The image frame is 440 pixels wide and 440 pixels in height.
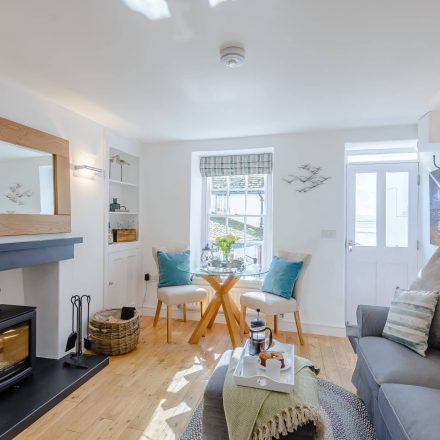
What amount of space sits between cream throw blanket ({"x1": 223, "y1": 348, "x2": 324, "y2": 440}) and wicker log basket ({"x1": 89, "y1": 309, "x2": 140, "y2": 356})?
1.58 m

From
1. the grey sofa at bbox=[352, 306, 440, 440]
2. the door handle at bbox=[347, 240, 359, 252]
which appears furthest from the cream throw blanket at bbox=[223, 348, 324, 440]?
the door handle at bbox=[347, 240, 359, 252]

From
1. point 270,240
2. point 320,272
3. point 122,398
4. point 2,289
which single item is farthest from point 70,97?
point 320,272

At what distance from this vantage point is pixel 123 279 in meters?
3.63

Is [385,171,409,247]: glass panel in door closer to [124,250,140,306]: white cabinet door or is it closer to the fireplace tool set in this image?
[124,250,140,306]: white cabinet door

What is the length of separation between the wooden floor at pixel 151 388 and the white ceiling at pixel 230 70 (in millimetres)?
2312

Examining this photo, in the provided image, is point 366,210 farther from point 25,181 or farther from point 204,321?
point 25,181

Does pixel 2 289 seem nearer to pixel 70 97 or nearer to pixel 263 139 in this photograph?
pixel 70 97

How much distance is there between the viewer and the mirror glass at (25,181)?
218cm

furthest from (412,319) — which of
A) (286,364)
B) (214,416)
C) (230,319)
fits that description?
(230,319)

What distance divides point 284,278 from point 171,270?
1291 mm

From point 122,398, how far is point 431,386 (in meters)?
1.97

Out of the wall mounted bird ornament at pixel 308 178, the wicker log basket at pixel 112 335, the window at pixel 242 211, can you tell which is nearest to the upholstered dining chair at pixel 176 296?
the wicker log basket at pixel 112 335

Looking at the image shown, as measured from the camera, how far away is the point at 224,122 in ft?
10.2

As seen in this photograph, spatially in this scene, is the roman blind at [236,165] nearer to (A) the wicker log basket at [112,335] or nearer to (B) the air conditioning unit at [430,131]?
(B) the air conditioning unit at [430,131]
